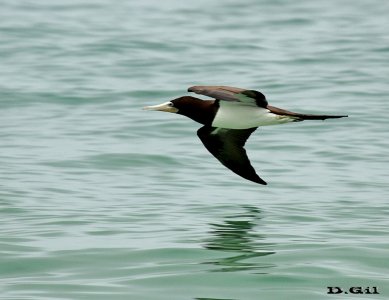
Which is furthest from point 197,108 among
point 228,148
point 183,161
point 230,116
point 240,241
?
point 183,161

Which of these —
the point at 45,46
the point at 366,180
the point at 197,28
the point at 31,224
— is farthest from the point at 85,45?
the point at 31,224

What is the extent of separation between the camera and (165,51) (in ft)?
67.4

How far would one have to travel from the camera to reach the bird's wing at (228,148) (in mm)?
10508

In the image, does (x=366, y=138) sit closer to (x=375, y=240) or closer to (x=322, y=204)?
(x=322, y=204)

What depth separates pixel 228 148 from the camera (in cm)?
1061

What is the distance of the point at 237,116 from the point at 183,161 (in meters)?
3.27

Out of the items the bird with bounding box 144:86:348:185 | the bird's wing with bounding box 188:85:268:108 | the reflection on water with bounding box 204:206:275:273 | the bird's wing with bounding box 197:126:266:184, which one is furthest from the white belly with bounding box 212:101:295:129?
the reflection on water with bounding box 204:206:275:273

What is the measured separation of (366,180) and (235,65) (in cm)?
748

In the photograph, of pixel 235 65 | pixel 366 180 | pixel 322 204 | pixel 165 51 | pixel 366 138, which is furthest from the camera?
pixel 165 51

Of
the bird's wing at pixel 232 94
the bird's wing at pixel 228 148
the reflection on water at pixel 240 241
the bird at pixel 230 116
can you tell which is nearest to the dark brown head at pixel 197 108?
the bird at pixel 230 116

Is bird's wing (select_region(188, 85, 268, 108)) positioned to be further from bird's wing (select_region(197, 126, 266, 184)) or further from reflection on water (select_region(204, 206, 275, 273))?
reflection on water (select_region(204, 206, 275, 273))

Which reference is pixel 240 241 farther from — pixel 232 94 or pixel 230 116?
pixel 232 94

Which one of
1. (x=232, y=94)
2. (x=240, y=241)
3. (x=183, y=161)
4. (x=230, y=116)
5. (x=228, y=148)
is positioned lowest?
(x=183, y=161)

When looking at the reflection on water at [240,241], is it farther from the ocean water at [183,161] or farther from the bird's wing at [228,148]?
the bird's wing at [228,148]
